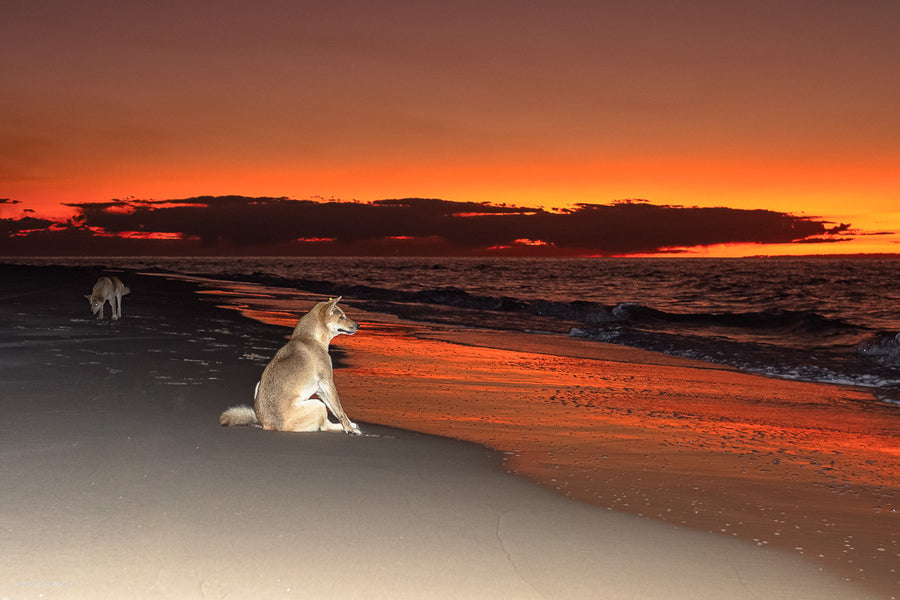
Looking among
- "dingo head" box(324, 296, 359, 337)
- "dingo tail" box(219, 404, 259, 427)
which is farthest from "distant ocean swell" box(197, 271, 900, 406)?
"dingo tail" box(219, 404, 259, 427)

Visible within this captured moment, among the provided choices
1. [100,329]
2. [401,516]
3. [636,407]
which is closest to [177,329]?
[100,329]

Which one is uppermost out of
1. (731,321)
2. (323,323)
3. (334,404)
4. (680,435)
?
(323,323)

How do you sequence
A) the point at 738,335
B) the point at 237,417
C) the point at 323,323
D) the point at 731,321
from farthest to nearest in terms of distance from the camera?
the point at 731,321, the point at 738,335, the point at 323,323, the point at 237,417

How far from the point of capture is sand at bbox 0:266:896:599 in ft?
12.6

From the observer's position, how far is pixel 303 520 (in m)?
4.65

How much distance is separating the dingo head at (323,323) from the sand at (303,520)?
3.53ft

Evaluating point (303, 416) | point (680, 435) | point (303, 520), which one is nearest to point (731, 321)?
point (680, 435)

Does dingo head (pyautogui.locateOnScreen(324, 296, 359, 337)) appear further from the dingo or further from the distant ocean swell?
the dingo

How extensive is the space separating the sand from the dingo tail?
0.36 ft

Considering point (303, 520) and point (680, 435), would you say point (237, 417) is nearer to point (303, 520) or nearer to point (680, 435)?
point (303, 520)

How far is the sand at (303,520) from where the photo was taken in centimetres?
383

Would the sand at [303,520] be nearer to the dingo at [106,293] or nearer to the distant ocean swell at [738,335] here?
the distant ocean swell at [738,335]

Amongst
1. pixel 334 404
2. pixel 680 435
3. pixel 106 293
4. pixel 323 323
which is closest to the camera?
pixel 334 404

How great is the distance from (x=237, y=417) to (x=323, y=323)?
1456mm
